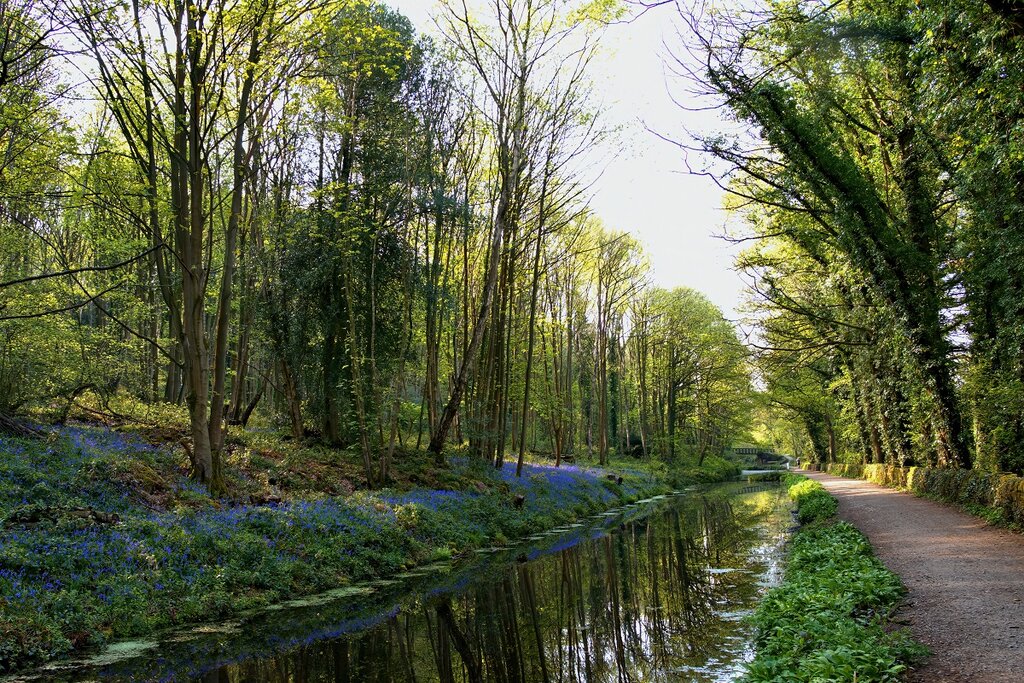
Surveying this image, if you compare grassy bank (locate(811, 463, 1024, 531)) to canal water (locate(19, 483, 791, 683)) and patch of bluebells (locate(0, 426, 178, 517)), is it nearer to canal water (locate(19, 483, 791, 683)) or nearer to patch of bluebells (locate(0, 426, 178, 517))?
canal water (locate(19, 483, 791, 683))

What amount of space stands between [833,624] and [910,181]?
53.3 feet

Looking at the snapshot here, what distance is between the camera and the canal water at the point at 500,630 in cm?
661

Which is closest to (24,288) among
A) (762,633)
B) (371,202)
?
(371,202)

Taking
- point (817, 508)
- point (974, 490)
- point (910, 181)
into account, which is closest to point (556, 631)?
point (974, 490)

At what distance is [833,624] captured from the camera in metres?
6.32

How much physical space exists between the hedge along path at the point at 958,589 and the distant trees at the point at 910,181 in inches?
173

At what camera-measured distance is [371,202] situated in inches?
758

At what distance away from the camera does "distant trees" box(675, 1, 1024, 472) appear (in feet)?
38.1

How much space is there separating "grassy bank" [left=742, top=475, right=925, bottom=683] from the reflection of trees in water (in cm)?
82

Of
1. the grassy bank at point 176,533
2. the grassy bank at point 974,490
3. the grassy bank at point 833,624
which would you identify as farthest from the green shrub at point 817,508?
the grassy bank at point 176,533

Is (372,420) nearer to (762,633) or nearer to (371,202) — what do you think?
(371,202)

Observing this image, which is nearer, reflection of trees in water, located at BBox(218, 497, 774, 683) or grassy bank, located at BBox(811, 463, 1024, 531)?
reflection of trees in water, located at BBox(218, 497, 774, 683)

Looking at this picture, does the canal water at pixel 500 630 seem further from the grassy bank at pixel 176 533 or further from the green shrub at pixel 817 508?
the green shrub at pixel 817 508

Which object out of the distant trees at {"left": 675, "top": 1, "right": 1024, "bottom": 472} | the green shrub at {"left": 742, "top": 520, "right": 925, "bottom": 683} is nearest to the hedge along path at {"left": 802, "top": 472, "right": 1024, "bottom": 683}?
the green shrub at {"left": 742, "top": 520, "right": 925, "bottom": 683}
